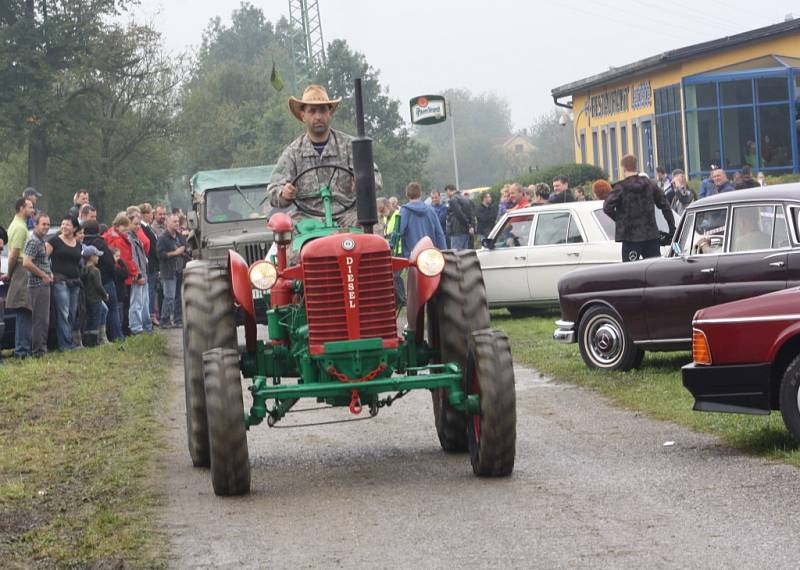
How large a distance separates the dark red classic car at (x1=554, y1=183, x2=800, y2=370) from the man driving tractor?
4.00 metres

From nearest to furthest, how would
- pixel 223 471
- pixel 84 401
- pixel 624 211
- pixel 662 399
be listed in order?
pixel 223 471
pixel 662 399
pixel 84 401
pixel 624 211

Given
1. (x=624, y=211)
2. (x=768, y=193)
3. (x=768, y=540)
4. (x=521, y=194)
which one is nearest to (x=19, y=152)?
(x=521, y=194)

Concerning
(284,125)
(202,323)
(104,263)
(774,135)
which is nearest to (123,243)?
(104,263)

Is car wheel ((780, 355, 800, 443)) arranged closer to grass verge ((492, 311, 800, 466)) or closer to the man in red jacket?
grass verge ((492, 311, 800, 466))

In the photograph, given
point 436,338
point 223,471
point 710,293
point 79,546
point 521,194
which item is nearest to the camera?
point 79,546

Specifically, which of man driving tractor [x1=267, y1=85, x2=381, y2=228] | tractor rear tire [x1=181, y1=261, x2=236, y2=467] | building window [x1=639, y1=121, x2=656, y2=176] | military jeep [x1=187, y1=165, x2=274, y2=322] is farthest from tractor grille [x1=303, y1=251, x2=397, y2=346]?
building window [x1=639, y1=121, x2=656, y2=176]

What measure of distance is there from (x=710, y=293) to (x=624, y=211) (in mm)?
4070

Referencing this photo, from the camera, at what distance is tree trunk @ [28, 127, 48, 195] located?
209 feet

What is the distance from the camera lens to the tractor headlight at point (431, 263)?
31.4 feet

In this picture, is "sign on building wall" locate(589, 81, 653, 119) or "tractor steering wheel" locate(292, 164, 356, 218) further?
"sign on building wall" locate(589, 81, 653, 119)

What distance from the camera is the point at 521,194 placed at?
28016 millimetres

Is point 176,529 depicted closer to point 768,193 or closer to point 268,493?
point 268,493

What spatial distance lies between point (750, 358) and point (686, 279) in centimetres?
392

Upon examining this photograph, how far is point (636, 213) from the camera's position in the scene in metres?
17.3
